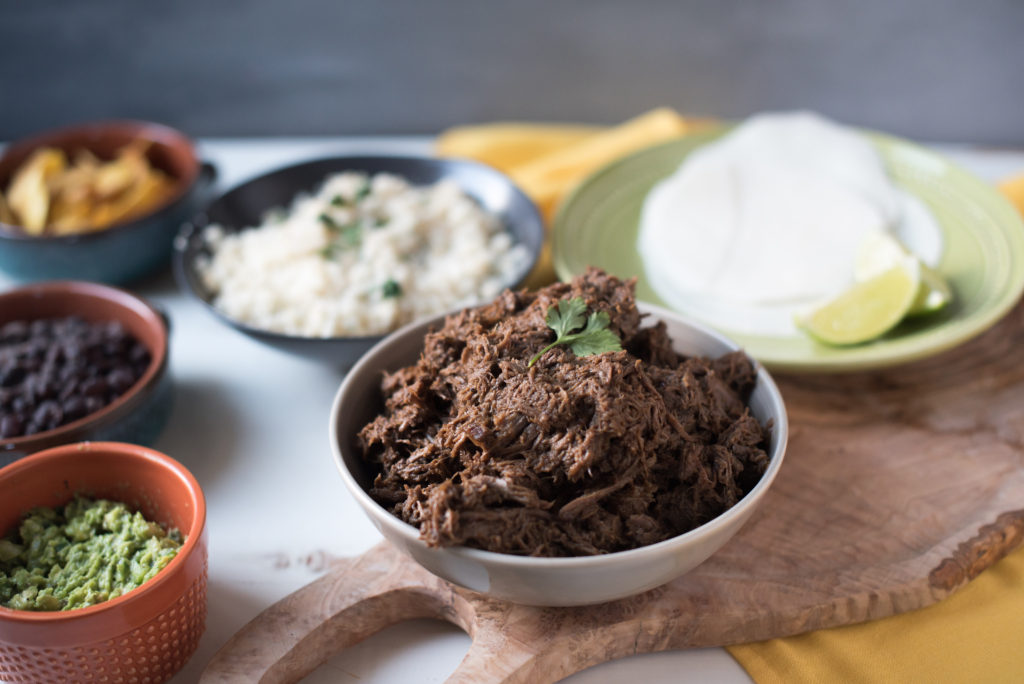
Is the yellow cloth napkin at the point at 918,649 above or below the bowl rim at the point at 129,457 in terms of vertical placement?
below

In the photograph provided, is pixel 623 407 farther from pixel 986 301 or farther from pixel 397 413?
pixel 986 301

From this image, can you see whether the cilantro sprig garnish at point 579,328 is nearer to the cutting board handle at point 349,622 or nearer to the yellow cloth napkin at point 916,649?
the cutting board handle at point 349,622

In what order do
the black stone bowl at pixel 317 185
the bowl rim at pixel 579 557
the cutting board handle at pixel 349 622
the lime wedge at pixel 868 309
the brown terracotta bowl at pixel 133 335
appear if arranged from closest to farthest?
the bowl rim at pixel 579 557, the cutting board handle at pixel 349 622, the brown terracotta bowl at pixel 133 335, the lime wedge at pixel 868 309, the black stone bowl at pixel 317 185

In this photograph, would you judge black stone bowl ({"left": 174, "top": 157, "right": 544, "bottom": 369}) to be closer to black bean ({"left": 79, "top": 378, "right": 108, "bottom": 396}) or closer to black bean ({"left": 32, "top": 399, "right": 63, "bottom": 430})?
black bean ({"left": 79, "top": 378, "right": 108, "bottom": 396})

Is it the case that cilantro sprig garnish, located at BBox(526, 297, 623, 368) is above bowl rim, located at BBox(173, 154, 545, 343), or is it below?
above

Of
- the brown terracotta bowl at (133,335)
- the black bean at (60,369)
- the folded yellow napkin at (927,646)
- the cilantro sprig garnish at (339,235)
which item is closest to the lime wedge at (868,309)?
the folded yellow napkin at (927,646)

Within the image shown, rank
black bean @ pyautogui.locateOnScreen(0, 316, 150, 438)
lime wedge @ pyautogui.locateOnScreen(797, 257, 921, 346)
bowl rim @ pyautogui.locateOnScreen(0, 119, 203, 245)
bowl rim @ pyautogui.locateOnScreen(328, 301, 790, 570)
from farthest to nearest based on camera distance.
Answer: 1. bowl rim @ pyautogui.locateOnScreen(0, 119, 203, 245)
2. lime wedge @ pyautogui.locateOnScreen(797, 257, 921, 346)
3. black bean @ pyautogui.locateOnScreen(0, 316, 150, 438)
4. bowl rim @ pyautogui.locateOnScreen(328, 301, 790, 570)

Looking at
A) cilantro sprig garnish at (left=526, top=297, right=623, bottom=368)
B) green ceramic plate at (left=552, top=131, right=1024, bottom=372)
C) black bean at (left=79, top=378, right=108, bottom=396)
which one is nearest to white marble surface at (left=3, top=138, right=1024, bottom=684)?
black bean at (left=79, top=378, right=108, bottom=396)

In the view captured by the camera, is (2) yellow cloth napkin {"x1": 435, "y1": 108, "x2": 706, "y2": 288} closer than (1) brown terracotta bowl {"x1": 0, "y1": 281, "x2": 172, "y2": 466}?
No
